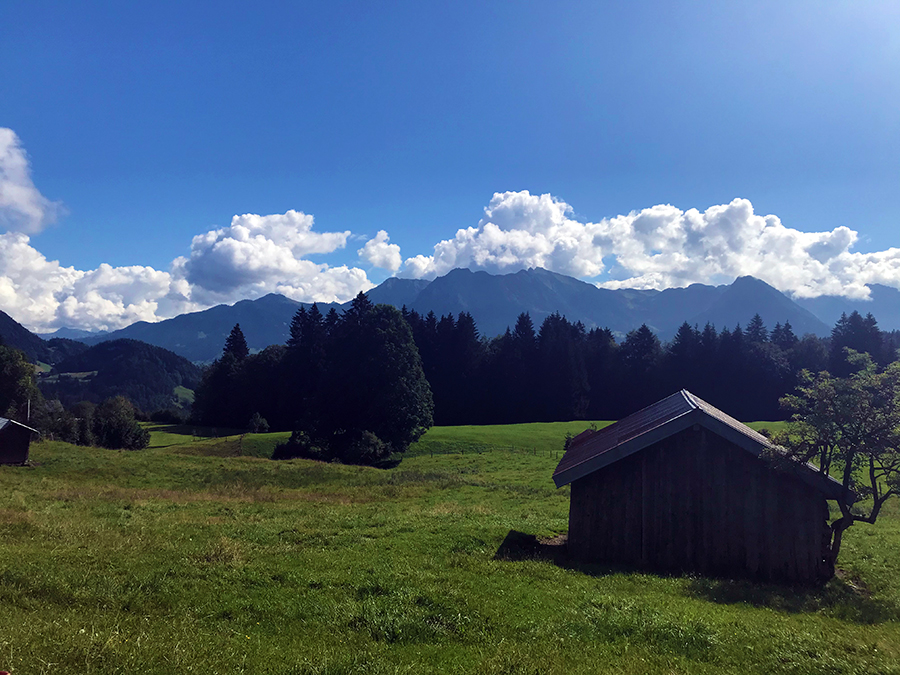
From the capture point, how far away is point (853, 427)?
14.0 metres

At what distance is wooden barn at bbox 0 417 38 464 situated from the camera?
4178cm

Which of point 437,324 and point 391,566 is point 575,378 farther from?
point 391,566

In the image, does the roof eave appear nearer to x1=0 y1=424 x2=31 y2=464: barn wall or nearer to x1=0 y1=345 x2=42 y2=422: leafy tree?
x1=0 y1=424 x2=31 y2=464: barn wall

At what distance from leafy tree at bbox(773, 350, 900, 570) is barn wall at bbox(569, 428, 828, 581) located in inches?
39.4

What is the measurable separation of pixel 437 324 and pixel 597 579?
90.5 metres

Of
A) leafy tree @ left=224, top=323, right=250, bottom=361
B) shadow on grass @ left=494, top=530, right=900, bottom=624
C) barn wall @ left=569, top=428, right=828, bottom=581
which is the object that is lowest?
shadow on grass @ left=494, top=530, right=900, bottom=624

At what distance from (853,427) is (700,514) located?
4677mm

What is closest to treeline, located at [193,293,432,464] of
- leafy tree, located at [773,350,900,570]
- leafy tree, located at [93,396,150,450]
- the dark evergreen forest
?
the dark evergreen forest

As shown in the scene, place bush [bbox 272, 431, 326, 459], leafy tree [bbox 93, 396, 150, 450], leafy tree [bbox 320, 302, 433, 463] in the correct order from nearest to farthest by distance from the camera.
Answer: bush [bbox 272, 431, 326, 459], leafy tree [bbox 320, 302, 433, 463], leafy tree [bbox 93, 396, 150, 450]

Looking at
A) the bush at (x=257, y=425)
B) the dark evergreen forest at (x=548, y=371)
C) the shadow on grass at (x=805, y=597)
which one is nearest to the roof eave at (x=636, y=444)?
the shadow on grass at (x=805, y=597)

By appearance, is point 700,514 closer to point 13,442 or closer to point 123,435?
point 13,442

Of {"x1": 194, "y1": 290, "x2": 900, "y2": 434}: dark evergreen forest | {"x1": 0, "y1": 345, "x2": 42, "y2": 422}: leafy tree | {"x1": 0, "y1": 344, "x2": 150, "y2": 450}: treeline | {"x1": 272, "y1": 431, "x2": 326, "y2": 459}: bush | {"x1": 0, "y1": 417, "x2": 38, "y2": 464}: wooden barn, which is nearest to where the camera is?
{"x1": 0, "y1": 417, "x2": 38, "y2": 464}: wooden barn

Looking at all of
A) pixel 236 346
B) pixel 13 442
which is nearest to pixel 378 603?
pixel 13 442

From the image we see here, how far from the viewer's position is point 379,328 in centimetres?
6172
